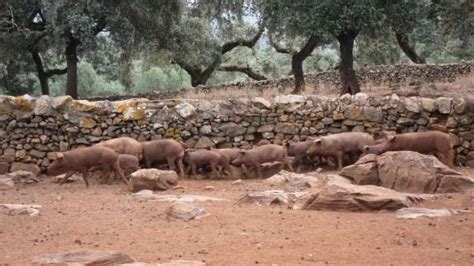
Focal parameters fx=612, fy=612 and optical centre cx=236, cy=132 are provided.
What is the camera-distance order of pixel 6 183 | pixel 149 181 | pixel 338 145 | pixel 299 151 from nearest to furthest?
1. pixel 149 181
2. pixel 6 183
3. pixel 338 145
4. pixel 299 151

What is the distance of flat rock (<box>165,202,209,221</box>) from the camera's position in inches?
322

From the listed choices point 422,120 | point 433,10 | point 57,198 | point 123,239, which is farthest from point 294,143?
point 433,10

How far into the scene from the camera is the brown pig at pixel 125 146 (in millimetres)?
12961

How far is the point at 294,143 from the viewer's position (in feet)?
44.7

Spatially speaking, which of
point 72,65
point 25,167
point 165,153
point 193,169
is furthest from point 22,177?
point 72,65

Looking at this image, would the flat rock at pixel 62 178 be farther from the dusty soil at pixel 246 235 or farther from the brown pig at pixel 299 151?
the brown pig at pixel 299 151

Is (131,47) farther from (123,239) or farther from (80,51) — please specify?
(123,239)

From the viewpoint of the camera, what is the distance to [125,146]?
1301 cm

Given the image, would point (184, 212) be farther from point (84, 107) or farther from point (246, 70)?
point (246, 70)

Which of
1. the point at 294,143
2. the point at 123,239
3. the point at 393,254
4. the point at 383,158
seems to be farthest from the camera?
the point at 294,143

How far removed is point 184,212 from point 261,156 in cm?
495

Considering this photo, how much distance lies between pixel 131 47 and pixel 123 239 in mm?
14144

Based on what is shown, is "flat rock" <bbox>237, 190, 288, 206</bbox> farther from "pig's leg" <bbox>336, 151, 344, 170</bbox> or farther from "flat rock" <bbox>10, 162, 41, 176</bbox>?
"flat rock" <bbox>10, 162, 41, 176</bbox>

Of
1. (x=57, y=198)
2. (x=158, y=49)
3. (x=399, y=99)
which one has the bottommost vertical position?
(x=57, y=198)
